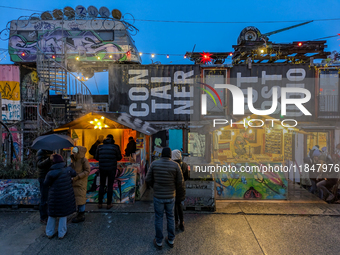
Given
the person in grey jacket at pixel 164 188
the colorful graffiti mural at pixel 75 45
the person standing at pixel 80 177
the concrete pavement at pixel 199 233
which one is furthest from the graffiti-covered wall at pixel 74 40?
the person in grey jacket at pixel 164 188

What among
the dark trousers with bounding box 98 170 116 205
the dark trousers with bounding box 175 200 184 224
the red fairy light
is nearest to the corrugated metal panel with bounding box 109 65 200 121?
the red fairy light

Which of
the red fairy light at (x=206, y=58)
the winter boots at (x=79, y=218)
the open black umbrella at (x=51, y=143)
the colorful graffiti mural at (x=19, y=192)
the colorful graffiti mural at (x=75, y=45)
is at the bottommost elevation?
the winter boots at (x=79, y=218)

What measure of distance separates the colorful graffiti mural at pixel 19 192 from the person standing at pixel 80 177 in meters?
1.83

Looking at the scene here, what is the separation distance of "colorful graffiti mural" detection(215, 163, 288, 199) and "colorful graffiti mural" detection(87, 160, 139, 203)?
2886 millimetres

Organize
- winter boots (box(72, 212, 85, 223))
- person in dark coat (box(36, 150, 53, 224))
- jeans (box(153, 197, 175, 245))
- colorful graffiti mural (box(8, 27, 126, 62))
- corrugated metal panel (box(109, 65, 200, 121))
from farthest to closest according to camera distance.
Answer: colorful graffiti mural (box(8, 27, 126, 62))
corrugated metal panel (box(109, 65, 200, 121))
winter boots (box(72, 212, 85, 223))
person in dark coat (box(36, 150, 53, 224))
jeans (box(153, 197, 175, 245))

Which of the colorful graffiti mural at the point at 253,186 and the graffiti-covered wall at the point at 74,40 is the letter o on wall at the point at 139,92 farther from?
the colorful graffiti mural at the point at 253,186

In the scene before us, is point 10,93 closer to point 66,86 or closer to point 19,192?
point 66,86

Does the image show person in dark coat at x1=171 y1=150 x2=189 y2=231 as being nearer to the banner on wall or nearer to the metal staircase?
the metal staircase

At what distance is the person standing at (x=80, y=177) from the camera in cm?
524

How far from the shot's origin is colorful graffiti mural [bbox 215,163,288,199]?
7016 mm

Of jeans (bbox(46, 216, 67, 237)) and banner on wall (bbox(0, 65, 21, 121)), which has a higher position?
banner on wall (bbox(0, 65, 21, 121))

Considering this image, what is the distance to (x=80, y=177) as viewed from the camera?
17.1 feet

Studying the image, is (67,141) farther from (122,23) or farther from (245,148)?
(122,23)

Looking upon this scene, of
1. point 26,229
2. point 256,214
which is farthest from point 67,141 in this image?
point 256,214
